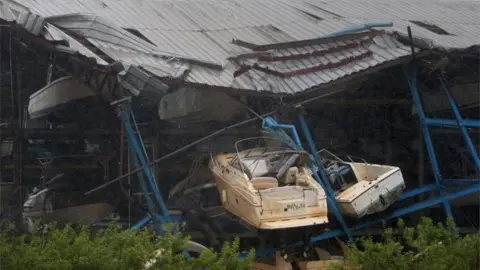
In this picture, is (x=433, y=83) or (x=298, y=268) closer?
(x=298, y=268)

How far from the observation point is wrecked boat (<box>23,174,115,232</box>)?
1330 cm

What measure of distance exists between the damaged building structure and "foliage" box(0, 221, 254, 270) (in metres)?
3.29

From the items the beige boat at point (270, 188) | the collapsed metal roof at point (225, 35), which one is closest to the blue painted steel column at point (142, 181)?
the collapsed metal roof at point (225, 35)

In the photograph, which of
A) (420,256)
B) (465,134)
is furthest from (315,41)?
(420,256)

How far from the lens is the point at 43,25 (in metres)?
12.1

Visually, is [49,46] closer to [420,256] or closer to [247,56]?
[247,56]

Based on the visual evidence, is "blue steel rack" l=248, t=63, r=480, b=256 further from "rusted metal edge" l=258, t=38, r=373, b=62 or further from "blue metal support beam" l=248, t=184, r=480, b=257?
"rusted metal edge" l=258, t=38, r=373, b=62

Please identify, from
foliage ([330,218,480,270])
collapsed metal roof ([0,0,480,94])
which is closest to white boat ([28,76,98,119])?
collapsed metal roof ([0,0,480,94])

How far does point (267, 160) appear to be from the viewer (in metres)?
12.5

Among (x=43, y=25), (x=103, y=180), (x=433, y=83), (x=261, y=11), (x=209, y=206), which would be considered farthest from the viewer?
(x=261, y=11)

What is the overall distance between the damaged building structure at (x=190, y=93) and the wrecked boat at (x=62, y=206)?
0.05 meters

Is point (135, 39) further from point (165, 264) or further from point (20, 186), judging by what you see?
point (165, 264)

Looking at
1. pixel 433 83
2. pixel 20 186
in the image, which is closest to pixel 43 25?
pixel 20 186

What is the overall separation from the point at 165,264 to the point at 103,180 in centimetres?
606
